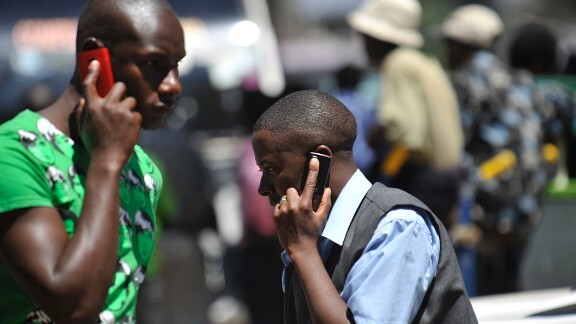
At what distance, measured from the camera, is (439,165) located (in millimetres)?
6012

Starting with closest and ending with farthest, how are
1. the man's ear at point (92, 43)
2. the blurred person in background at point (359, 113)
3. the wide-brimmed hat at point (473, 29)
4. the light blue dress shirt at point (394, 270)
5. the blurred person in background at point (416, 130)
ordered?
the light blue dress shirt at point (394, 270), the man's ear at point (92, 43), the blurred person in background at point (416, 130), the blurred person in background at point (359, 113), the wide-brimmed hat at point (473, 29)

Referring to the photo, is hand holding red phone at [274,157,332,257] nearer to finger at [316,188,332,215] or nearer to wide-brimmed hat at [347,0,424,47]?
finger at [316,188,332,215]

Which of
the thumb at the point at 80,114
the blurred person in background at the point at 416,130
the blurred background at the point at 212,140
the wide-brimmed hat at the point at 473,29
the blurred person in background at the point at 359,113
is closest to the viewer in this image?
the thumb at the point at 80,114

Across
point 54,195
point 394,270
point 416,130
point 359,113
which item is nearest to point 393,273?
point 394,270

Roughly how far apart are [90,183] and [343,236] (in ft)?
2.11

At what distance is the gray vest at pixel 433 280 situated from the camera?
2557 mm

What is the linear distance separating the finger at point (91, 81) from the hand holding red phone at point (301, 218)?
59 centimetres

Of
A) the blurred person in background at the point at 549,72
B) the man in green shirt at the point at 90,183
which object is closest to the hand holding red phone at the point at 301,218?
the man in green shirt at the point at 90,183

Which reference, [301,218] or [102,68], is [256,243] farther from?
[301,218]

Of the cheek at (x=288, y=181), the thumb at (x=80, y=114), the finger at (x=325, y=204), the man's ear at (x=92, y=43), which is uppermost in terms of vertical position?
the man's ear at (x=92, y=43)

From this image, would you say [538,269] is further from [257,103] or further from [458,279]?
[458,279]

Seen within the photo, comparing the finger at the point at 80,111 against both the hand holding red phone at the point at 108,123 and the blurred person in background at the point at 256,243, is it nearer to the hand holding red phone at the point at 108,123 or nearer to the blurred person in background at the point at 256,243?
the hand holding red phone at the point at 108,123

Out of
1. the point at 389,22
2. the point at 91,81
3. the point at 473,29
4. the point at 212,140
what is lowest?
the point at 212,140

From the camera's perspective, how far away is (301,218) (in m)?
2.60
